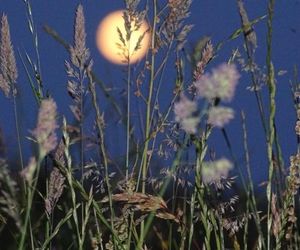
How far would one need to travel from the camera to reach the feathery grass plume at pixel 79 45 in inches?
64.9

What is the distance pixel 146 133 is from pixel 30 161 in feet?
2.37

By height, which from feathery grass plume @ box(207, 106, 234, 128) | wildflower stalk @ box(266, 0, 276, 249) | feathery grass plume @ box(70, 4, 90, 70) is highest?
feathery grass plume @ box(70, 4, 90, 70)

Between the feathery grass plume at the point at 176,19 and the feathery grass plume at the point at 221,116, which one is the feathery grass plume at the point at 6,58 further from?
the feathery grass plume at the point at 221,116

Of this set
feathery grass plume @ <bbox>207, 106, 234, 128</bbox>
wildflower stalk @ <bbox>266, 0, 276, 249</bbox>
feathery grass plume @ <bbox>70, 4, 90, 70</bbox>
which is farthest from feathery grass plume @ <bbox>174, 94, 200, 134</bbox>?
feathery grass plume @ <bbox>70, 4, 90, 70</bbox>

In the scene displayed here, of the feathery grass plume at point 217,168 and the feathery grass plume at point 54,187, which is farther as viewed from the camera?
the feathery grass plume at point 54,187

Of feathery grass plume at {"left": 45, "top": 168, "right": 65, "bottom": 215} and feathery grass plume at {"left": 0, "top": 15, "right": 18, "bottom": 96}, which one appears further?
feathery grass plume at {"left": 0, "top": 15, "right": 18, "bottom": 96}

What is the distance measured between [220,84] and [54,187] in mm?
815

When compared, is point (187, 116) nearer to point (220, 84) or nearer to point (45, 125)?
point (220, 84)

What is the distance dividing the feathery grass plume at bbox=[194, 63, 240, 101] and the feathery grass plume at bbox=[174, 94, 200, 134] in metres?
0.03

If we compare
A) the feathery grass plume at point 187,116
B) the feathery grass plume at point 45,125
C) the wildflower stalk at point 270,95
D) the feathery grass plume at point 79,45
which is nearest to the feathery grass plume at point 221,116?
the feathery grass plume at point 187,116

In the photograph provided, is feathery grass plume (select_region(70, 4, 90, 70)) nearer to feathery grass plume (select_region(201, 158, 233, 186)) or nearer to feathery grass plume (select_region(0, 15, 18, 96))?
feathery grass plume (select_region(0, 15, 18, 96))

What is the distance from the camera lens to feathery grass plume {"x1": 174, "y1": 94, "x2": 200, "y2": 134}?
36.3 inches

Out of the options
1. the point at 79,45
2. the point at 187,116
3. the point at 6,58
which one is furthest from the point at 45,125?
the point at 6,58

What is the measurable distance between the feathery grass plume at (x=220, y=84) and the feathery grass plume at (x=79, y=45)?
0.72 meters
